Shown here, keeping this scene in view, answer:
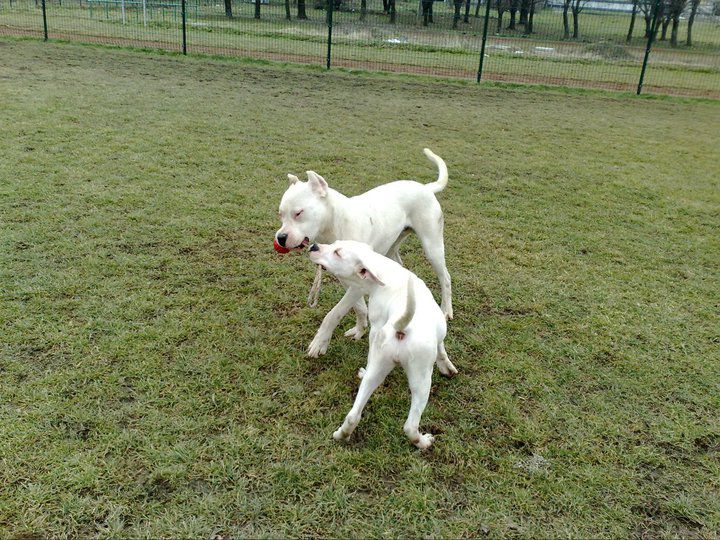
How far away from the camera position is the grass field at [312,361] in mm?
2127

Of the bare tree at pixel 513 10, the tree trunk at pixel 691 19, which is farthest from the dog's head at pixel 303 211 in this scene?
the tree trunk at pixel 691 19

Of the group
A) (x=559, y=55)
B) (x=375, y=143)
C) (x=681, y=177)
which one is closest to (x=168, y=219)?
(x=375, y=143)

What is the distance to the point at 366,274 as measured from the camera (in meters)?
2.45

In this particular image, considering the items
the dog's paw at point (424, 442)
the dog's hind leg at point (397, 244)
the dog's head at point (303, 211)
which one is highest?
the dog's head at point (303, 211)

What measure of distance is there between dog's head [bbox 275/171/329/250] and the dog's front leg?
0.35 metres

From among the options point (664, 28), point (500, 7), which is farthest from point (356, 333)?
point (664, 28)

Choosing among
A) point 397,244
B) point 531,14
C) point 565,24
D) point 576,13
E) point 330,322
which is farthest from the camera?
point 576,13

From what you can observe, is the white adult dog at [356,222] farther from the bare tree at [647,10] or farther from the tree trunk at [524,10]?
the tree trunk at [524,10]

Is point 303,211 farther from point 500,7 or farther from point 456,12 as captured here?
point 456,12

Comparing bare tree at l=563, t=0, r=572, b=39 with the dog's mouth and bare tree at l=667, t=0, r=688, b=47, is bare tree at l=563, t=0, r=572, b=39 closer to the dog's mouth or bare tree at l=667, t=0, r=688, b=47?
bare tree at l=667, t=0, r=688, b=47

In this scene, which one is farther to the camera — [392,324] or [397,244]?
[397,244]

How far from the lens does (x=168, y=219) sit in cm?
455

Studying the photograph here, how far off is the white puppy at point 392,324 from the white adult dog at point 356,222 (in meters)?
0.22

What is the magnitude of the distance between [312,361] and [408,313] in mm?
1001
